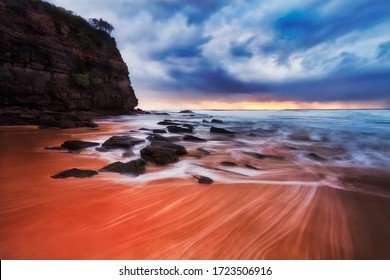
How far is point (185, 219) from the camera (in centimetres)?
249

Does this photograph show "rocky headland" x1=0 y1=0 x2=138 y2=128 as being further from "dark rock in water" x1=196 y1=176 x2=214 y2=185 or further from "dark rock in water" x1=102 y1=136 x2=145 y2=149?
"dark rock in water" x1=196 y1=176 x2=214 y2=185

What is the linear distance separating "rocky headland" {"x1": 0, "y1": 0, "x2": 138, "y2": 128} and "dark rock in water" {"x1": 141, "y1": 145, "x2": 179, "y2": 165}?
8.83 metres

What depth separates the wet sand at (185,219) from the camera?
1.98m

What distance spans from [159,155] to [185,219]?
2680mm

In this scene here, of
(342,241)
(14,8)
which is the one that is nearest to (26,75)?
(14,8)

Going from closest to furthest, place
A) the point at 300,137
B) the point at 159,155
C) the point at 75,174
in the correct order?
1. the point at 75,174
2. the point at 159,155
3. the point at 300,137

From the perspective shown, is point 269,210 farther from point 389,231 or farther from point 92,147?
point 92,147

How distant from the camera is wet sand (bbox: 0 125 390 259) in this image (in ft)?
6.49

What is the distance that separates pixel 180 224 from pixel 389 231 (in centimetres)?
251

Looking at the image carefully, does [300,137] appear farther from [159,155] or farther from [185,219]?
[185,219]

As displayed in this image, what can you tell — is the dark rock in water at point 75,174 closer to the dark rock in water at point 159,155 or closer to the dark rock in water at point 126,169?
the dark rock in water at point 126,169

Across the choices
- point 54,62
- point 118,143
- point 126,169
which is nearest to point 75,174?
point 126,169

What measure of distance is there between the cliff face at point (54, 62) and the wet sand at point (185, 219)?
16.0 m

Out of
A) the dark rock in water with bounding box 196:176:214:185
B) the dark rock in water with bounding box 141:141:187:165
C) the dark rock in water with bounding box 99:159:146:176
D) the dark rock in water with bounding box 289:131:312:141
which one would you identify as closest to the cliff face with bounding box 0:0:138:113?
the dark rock in water with bounding box 141:141:187:165
